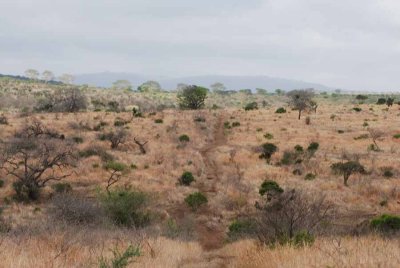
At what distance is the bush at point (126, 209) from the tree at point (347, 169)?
12.1m

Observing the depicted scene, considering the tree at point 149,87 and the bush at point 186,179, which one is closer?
the bush at point 186,179

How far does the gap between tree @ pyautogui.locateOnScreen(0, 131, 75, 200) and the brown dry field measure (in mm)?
915

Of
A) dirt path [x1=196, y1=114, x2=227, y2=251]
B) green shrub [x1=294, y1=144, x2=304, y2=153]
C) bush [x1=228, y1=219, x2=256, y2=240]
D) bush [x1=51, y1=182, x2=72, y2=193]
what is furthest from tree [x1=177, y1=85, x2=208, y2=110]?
bush [x1=228, y1=219, x2=256, y2=240]

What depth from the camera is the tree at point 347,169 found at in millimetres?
24453

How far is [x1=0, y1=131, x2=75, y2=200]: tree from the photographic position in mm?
22234

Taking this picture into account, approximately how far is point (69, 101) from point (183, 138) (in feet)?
98.1

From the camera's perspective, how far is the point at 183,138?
39031 millimetres

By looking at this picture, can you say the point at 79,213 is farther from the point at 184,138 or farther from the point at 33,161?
the point at 184,138

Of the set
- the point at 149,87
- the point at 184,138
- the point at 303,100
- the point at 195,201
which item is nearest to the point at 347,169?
the point at 195,201

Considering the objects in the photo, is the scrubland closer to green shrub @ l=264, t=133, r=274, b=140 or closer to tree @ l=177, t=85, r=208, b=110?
green shrub @ l=264, t=133, r=274, b=140

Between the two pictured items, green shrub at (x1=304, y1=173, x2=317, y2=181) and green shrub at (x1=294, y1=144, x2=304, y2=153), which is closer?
green shrub at (x1=304, y1=173, x2=317, y2=181)

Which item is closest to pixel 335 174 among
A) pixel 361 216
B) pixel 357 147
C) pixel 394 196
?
pixel 394 196

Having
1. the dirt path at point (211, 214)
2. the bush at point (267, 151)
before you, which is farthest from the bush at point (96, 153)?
the bush at point (267, 151)

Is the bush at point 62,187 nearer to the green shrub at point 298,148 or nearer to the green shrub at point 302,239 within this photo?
the green shrub at point 302,239
